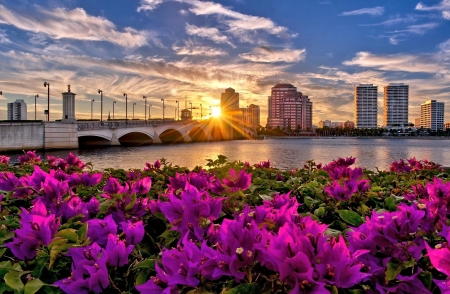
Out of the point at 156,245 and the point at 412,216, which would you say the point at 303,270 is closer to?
the point at 412,216

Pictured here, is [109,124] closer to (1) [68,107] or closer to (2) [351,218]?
(1) [68,107]

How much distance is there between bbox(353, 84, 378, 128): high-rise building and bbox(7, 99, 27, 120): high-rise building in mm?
151478

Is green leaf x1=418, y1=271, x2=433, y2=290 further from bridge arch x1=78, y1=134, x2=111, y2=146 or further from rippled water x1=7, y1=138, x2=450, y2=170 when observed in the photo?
bridge arch x1=78, y1=134, x2=111, y2=146

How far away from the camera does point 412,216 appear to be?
1.36 metres

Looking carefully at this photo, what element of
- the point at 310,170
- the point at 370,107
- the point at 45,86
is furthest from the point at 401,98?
the point at 310,170

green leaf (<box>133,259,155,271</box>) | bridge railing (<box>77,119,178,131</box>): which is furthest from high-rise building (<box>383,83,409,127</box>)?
green leaf (<box>133,259,155,271</box>)

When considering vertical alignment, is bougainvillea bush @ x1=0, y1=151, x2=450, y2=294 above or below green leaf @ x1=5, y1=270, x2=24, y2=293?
above

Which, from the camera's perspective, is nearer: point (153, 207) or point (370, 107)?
point (153, 207)

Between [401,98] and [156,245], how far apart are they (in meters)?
217

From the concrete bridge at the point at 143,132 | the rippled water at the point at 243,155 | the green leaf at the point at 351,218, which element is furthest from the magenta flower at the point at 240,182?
the concrete bridge at the point at 143,132

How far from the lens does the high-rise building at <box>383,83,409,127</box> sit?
19650 centimetres

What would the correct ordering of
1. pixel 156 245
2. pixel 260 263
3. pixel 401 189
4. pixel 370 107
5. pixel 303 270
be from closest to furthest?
1. pixel 303 270
2. pixel 260 263
3. pixel 156 245
4. pixel 401 189
5. pixel 370 107

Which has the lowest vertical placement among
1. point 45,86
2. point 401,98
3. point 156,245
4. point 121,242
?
point 156,245

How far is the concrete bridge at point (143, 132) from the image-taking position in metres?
51.8
